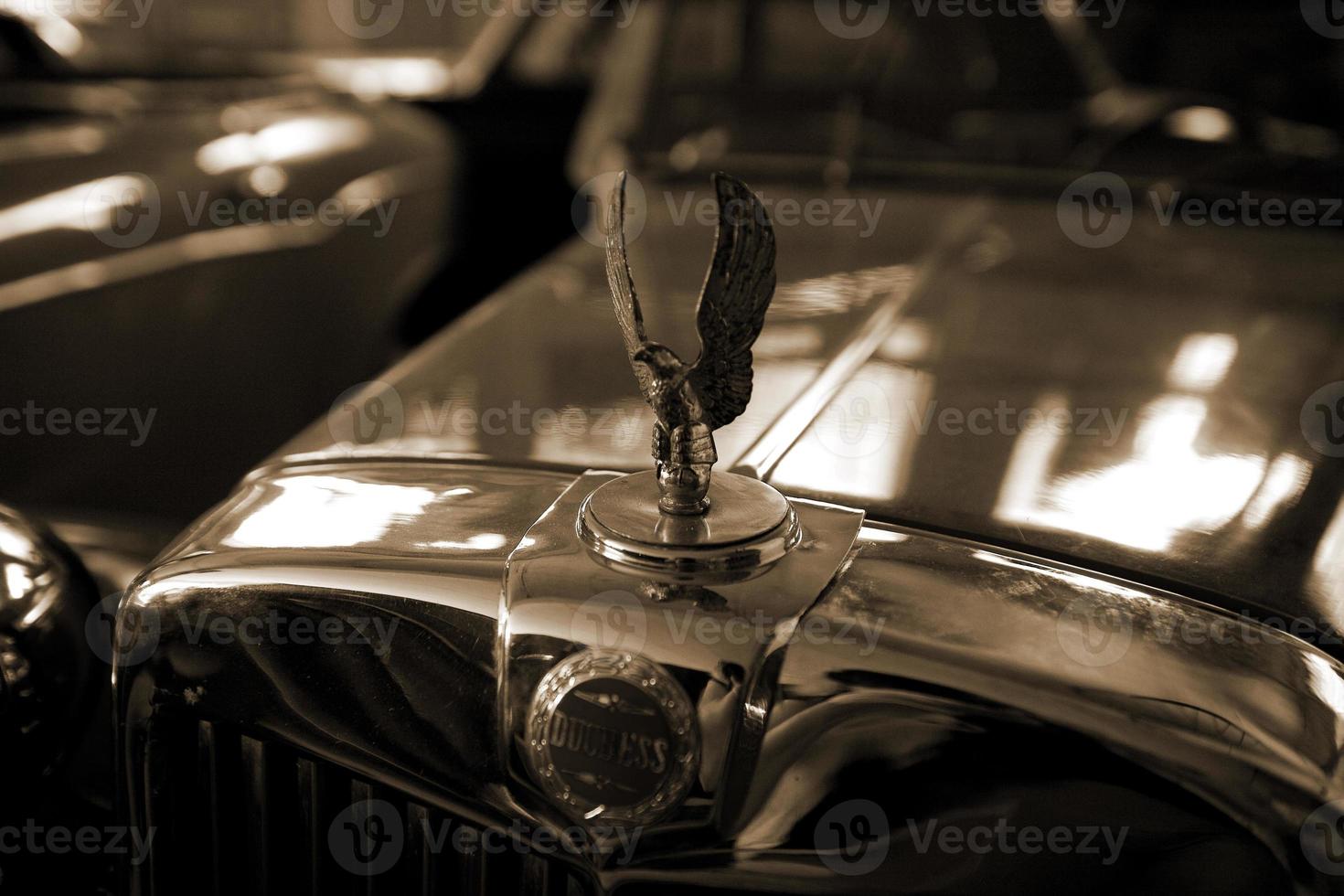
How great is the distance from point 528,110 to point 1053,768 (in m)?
2.28

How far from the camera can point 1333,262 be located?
5.31 ft

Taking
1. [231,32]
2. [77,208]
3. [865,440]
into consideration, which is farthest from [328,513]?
[231,32]

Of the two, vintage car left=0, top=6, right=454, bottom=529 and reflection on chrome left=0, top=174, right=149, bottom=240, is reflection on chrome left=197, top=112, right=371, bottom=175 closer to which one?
vintage car left=0, top=6, right=454, bottom=529

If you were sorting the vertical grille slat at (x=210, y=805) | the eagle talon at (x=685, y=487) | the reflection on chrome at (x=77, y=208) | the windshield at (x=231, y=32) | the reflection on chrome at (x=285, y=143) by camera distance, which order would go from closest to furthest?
1. the eagle talon at (x=685, y=487)
2. the vertical grille slat at (x=210, y=805)
3. the reflection on chrome at (x=77, y=208)
4. the reflection on chrome at (x=285, y=143)
5. the windshield at (x=231, y=32)

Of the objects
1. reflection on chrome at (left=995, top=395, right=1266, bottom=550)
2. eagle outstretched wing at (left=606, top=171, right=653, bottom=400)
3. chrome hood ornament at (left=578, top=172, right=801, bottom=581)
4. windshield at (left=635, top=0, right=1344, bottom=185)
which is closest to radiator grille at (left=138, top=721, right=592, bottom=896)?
chrome hood ornament at (left=578, top=172, right=801, bottom=581)

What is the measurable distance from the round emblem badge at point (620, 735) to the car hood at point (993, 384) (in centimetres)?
28

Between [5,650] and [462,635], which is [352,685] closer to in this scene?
[462,635]

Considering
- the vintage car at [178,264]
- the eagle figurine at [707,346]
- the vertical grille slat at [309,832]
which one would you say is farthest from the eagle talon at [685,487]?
the vintage car at [178,264]

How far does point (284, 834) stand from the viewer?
99cm

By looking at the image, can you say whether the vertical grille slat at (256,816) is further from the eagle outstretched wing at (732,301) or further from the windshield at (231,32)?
the windshield at (231,32)

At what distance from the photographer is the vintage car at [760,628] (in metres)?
0.78

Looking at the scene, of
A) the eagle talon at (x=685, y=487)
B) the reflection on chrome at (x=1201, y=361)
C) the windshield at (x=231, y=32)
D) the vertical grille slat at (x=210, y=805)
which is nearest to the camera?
the eagle talon at (x=685, y=487)

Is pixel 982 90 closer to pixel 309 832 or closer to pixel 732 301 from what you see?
pixel 732 301

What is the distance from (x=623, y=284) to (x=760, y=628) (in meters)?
0.28
